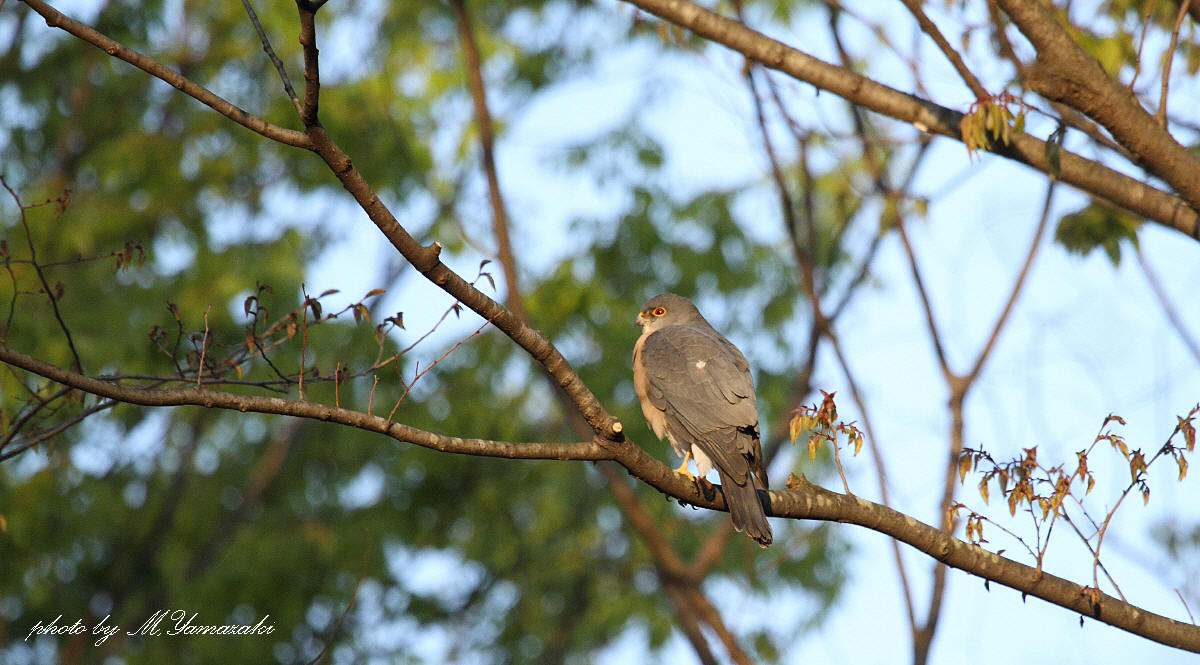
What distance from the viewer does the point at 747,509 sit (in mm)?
4461

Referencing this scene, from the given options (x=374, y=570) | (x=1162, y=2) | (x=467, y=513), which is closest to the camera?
(x=1162, y=2)

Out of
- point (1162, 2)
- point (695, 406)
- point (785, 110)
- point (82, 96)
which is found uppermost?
point (82, 96)

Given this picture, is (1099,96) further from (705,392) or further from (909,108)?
(705,392)

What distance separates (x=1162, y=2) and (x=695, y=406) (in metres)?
3.42

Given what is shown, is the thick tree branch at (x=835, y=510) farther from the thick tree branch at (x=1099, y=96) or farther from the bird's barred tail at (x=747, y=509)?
the thick tree branch at (x=1099, y=96)

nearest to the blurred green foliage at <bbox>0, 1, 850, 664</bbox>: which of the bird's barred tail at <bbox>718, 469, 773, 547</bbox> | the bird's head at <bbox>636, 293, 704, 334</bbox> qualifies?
the bird's head at <bbox>636, 293, 704, 334</bbox>

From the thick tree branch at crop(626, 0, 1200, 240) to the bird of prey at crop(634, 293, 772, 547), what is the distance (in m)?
1.64

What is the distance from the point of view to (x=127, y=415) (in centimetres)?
1010

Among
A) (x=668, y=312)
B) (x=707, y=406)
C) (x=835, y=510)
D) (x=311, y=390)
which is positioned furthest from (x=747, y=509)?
(x=311, y=390)

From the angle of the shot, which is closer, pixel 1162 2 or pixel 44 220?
pixel 1162 2

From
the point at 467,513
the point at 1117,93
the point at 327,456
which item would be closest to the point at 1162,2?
the point at 1117,93

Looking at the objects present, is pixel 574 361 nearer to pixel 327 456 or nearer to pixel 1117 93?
pixel 327 456

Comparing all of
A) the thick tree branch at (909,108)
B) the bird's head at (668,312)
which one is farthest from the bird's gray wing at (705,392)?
the thick tree branch at (909,108)

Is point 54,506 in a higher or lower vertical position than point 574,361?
lower
